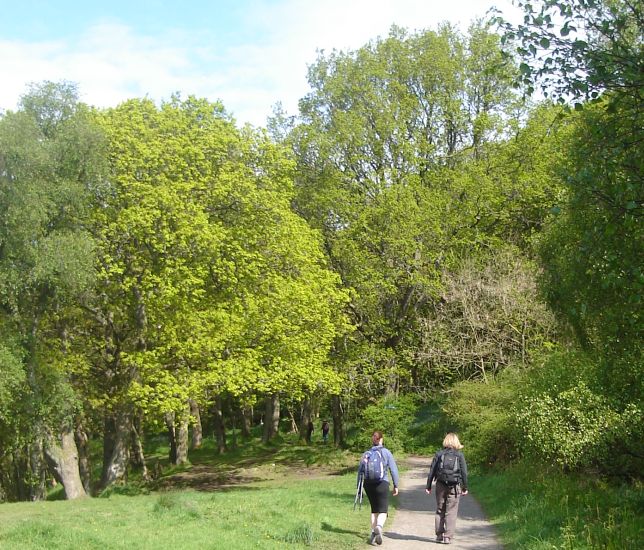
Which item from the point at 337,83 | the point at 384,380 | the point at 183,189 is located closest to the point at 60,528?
the point at 183,189

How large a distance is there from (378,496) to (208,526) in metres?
3.32

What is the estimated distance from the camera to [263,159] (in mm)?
28359

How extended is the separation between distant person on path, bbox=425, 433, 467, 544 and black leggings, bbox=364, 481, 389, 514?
2.38ft

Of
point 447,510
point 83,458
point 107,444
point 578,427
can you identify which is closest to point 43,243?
point 107,444

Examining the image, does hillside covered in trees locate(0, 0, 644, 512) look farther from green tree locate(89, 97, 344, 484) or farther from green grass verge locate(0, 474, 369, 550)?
green grass verge locate(0, 474, 369, 550)

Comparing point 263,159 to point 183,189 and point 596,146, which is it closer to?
point 183,189

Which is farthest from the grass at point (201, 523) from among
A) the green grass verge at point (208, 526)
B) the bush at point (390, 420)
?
the bush at point (390, 420)

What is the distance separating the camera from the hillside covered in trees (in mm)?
14344

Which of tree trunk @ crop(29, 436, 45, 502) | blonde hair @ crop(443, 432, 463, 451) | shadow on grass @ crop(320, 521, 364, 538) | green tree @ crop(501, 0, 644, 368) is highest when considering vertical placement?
green tree @ crop(501, 0, 644, 368)

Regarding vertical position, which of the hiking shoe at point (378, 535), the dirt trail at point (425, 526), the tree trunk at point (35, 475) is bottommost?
the tree trunk at point (35, 475)

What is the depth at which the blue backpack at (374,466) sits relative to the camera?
1216 cm

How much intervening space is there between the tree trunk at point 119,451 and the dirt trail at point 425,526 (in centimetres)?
1143

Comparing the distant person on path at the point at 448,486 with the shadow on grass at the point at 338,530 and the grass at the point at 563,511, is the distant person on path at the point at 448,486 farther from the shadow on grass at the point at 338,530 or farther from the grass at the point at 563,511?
the shadow on grass at the point at 338,530

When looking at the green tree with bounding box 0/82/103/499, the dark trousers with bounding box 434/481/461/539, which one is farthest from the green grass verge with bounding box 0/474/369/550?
the green tree with bounding box 0/82/103/499
